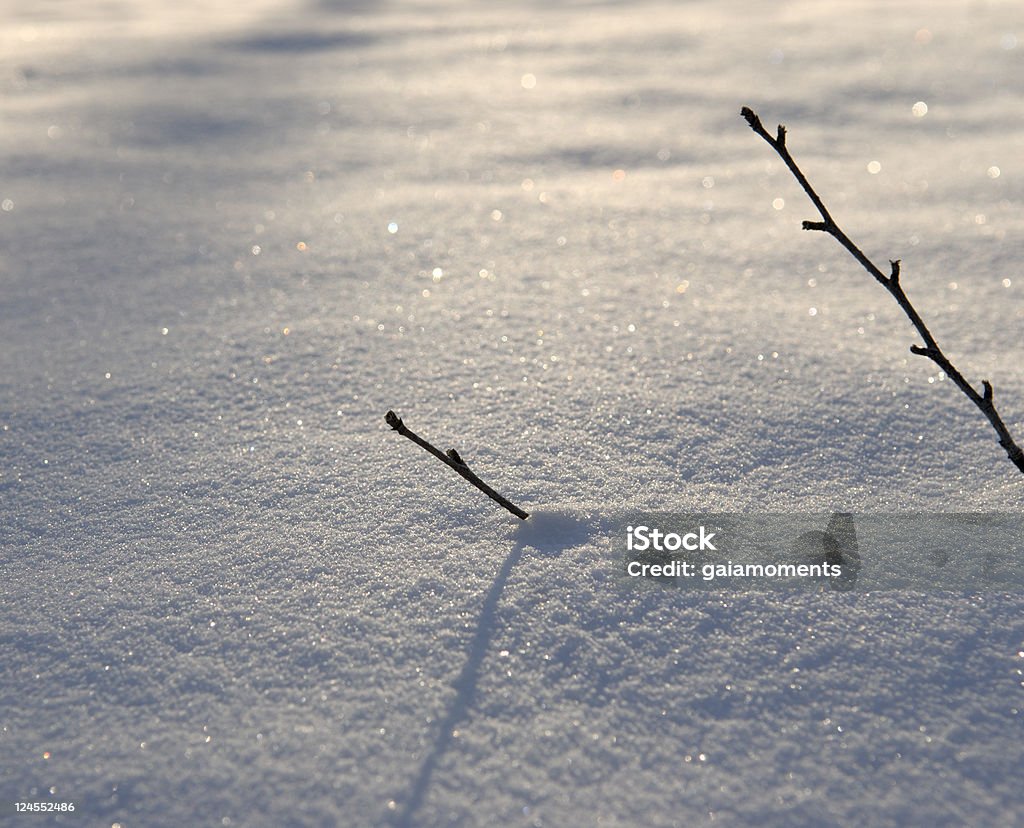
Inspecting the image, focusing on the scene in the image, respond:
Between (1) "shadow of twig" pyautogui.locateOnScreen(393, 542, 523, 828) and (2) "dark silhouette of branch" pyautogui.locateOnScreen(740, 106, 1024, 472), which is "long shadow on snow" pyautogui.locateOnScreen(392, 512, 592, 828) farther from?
(2) "dark silhouette of branch" pyautogui.locateOnScreen(740, 106, 1024, 472)

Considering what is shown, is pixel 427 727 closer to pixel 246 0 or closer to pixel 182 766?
pixel 182 766

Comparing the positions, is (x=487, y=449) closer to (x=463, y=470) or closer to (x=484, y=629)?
(x=463, y=470)

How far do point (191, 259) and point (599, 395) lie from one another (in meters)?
0.88

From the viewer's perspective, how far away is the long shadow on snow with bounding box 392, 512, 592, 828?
25.1 inches

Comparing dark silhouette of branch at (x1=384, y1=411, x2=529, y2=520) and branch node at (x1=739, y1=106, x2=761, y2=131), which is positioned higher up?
branch node at (x1=739, y1=106, x2=761, y2=131)

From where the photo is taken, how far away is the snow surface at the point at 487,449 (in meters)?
0.67

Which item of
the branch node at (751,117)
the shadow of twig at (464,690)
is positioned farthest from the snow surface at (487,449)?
the branch node at (751,117)

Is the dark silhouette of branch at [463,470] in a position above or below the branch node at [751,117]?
below

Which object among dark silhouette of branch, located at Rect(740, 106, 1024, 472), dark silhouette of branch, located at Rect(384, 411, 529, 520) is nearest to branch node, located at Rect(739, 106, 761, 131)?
dark silhouette of branch, located at Rect(740, 106, 1024, 472)

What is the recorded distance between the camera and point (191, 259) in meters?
1.62

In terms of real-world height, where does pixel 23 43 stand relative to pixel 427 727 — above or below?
above

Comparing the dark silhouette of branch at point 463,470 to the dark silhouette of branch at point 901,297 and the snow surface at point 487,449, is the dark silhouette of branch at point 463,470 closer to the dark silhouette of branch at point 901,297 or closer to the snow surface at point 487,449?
the snow surface at point 487,449

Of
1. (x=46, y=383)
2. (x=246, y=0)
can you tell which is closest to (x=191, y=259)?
(x=46, y=383)

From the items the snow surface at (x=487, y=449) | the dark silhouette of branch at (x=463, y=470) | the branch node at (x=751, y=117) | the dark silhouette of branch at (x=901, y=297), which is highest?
the branch node at (x=751, y=117)
